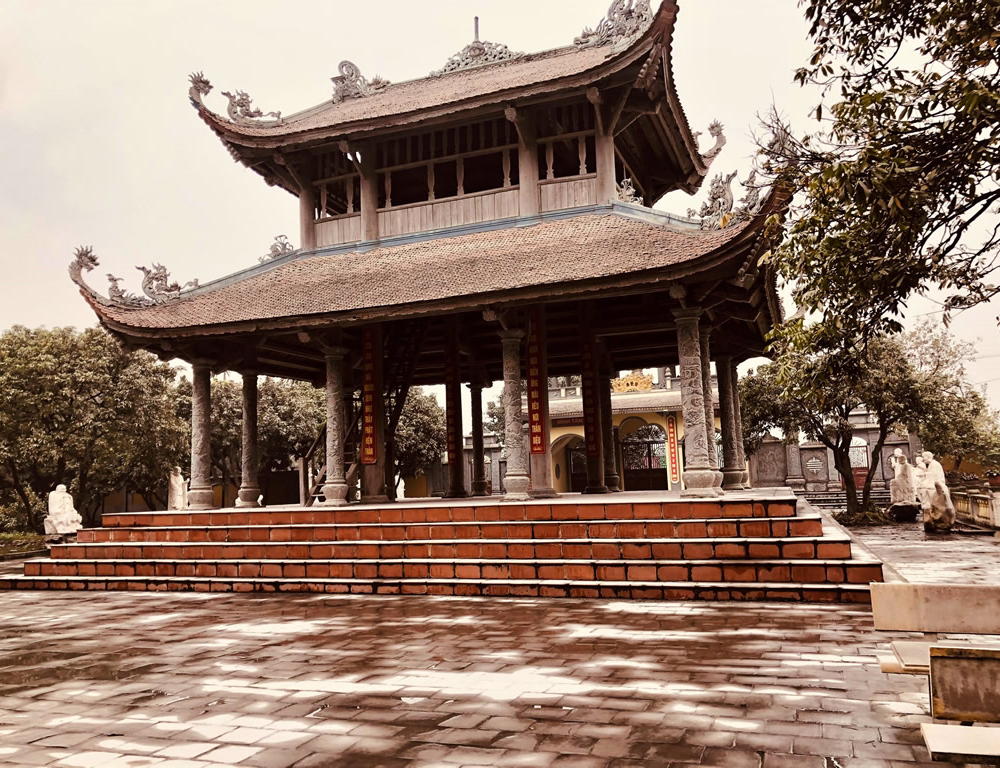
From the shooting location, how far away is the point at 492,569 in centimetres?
948

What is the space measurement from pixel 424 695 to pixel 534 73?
12615 mm

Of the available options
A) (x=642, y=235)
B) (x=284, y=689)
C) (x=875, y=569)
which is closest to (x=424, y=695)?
(x=284, y=689)

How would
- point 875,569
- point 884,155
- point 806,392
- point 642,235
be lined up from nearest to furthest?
point 884,155, point 806,392, point 875,569, point 642,235

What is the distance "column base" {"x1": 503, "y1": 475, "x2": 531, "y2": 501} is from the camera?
11.4m

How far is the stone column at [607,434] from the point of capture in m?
15.7

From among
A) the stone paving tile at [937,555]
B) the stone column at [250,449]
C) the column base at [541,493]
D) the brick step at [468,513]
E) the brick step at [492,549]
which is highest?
the stone column at [250,449]

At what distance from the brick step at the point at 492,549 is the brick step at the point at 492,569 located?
0.62 ft

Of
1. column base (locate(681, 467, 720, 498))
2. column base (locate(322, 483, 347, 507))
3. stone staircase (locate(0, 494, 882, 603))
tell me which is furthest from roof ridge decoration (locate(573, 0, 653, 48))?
column base (locate(322, 483, 347, 507))

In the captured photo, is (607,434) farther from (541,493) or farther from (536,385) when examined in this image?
(541,493)

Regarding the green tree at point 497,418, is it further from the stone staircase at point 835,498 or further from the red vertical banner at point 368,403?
the red vertical banner at point 368,403

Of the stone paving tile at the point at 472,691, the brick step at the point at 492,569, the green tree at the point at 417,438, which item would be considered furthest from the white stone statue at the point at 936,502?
the green tree at the point at 417,438

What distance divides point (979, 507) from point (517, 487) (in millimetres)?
14582

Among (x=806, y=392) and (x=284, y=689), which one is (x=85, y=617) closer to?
(x=284, y=689)

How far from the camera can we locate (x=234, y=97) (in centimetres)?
1553
